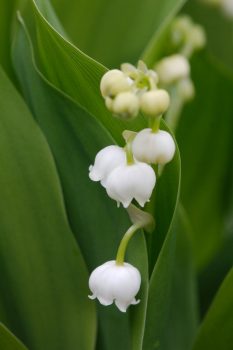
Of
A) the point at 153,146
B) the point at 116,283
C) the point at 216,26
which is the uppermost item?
the point at 216,26

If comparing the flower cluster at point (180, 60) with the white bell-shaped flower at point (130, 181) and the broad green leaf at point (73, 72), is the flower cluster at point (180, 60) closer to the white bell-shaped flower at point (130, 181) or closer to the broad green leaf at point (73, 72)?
the broad green leaf at point (73, 72)

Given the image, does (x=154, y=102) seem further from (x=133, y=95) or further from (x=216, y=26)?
(x=216, y=26)

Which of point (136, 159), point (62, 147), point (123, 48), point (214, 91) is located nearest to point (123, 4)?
point (123, 48)

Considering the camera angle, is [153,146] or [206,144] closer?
[153,146]

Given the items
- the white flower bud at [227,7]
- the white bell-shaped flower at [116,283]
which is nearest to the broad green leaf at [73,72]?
the white bell-shaped flower at [116,283]

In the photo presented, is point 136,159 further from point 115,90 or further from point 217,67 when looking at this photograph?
point 217,67

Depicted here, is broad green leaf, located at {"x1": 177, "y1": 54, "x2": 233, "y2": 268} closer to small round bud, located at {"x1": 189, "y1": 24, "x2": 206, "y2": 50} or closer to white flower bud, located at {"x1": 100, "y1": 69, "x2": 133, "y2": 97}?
small round bud, located at {"x1": 189, "y1": 24, "x2": 206, "y2": 50}

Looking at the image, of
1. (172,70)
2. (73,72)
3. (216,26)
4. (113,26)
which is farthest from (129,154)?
(216,26)
